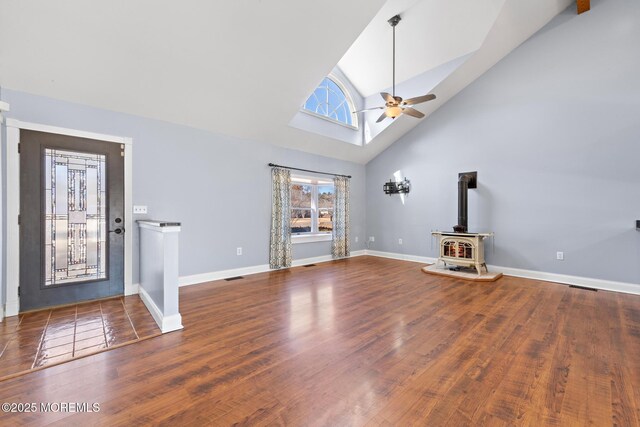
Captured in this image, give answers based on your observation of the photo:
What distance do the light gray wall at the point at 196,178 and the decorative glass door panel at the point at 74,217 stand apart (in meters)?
0.37

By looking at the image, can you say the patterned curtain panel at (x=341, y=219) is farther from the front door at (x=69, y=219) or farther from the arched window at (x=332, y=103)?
the front door at (x=69, y=219)

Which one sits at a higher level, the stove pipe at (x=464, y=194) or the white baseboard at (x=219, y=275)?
the stove pipe at (x=464, y=194)

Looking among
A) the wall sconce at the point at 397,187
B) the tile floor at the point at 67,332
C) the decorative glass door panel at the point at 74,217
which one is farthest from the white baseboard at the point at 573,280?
the decorative glass door panel at the point at 74,217

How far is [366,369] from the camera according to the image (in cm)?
194

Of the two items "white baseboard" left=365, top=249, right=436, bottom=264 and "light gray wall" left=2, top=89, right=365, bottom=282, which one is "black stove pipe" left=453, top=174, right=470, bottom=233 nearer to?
"white baseboard" left=365, top=249, right=436, bottom=264

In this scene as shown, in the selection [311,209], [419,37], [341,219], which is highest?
[419,37]

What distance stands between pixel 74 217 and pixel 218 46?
9.10 feet

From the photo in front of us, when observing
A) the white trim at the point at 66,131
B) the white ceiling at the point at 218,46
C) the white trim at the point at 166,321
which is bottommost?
the white trim at the point at 166,321

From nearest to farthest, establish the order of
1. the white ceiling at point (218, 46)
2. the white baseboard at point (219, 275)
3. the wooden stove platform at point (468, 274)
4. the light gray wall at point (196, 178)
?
the white ceiling at point (218, 46) → the light gray wall at point (196, 178) → the white baseboard at point (219, 275) → the wooden stove platform at point (468, 274)

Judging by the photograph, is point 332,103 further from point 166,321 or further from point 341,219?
Result: point 166,321

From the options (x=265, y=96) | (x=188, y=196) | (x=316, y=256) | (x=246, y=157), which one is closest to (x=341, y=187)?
(x=316, y=256)

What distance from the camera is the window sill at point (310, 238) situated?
5848 mm

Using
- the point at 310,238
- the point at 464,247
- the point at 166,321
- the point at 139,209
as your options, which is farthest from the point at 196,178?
the point at 464,247

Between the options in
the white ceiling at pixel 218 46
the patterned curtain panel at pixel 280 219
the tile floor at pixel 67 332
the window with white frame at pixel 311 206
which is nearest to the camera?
the tile floor at pixel 67 332
